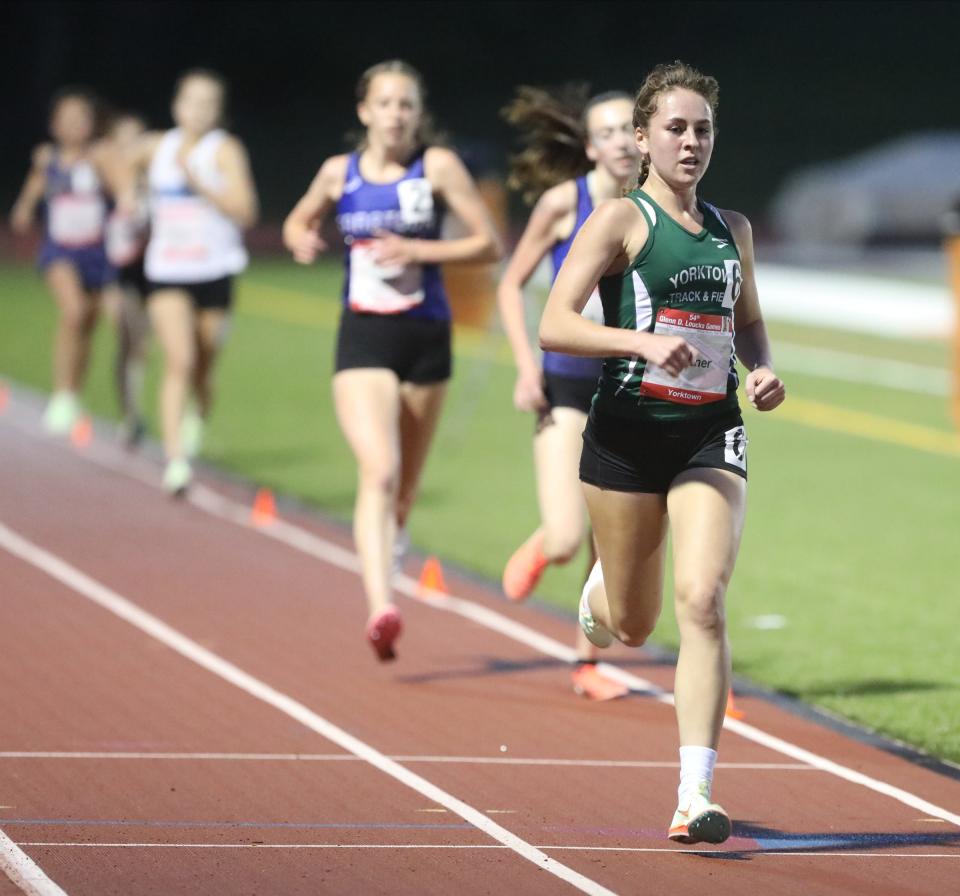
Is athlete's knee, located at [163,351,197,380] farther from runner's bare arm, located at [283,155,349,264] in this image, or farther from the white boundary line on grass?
the white boundary line on grass

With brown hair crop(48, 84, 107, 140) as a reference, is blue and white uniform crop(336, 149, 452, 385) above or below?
below

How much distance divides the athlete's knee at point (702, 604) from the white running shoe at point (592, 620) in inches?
34.5

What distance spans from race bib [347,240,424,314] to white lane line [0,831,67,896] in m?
3.32

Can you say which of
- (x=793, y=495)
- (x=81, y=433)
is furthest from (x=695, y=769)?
(x=81, y=433)

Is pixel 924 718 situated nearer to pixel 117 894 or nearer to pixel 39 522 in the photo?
pixel 117 894

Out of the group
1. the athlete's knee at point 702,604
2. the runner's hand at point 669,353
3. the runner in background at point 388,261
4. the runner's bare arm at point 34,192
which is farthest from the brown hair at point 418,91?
the runner's bare arm at point 34,192

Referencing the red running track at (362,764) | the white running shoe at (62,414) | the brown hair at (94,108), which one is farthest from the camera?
the white running shoe at (62,414)

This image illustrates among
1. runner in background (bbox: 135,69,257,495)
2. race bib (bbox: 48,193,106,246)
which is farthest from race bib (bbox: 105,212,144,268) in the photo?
runner in background (bbox: 135,69,257,495)

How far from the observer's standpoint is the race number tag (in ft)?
27.6

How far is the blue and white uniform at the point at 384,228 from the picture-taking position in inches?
329

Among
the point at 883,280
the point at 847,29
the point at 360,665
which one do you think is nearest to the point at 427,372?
the point at 360,665

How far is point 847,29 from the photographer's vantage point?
208 ft

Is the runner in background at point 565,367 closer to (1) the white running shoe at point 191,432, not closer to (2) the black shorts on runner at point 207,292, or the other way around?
(2) the black shorts on runner at point 207,292

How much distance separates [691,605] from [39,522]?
7110 millimetres
